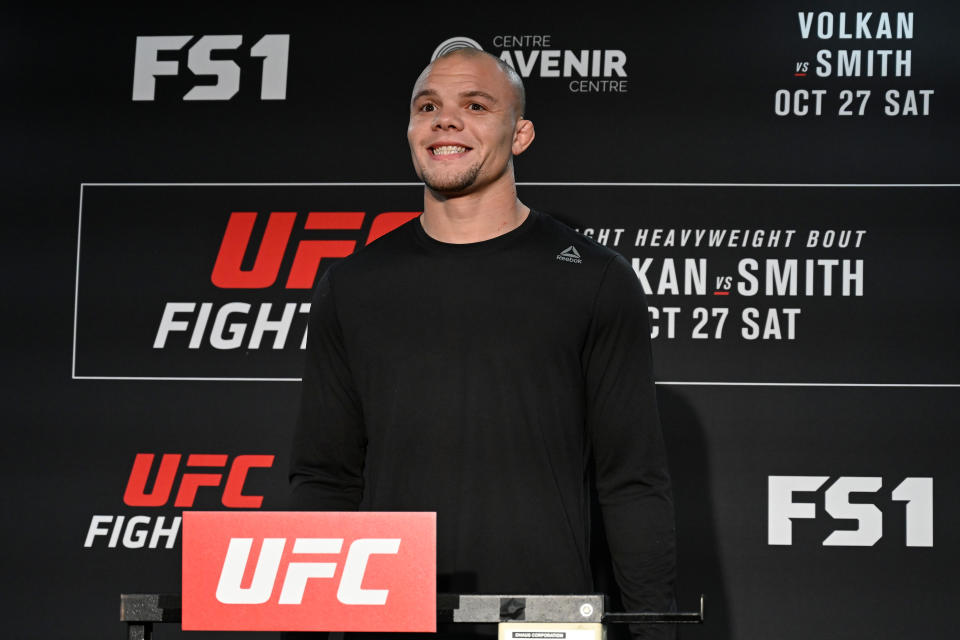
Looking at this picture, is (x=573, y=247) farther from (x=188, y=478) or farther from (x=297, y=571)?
(x=188, y=478)

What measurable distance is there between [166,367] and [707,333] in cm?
123

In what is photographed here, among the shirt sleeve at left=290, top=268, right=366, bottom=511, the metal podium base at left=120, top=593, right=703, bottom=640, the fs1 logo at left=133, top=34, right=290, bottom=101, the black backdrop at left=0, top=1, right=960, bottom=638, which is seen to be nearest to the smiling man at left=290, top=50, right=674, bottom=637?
the shirt sleeve at left=290, top=268, right=366, bottom=511

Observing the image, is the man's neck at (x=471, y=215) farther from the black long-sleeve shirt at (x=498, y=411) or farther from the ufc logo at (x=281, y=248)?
the ufc logo at (x=281, y=248)

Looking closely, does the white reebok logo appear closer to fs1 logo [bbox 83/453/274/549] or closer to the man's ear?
the man's ear

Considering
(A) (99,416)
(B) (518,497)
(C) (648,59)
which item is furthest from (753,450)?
(A) (99,416)

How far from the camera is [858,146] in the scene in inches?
104

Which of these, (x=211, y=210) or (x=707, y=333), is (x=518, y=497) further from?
(x=211, y=210)

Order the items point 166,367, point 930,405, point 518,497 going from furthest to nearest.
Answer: point 166,367, point 930,405, point 518,497

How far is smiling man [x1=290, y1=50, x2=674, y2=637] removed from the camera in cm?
148

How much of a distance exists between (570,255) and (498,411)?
248 millimetres

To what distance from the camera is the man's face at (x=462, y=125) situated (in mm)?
1553

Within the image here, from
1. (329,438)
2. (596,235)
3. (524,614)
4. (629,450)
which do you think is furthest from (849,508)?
(524,614)

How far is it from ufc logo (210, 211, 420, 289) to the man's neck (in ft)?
3.67

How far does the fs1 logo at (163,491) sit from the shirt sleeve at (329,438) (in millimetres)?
1151
